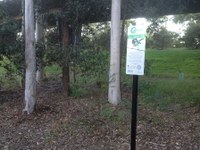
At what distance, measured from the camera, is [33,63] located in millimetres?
9219

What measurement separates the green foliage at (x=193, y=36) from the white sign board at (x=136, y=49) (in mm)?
20416

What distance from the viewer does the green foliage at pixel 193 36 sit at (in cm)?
2490

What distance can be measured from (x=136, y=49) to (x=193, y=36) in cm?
2122

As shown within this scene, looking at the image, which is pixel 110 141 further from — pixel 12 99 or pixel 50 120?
pixel 12 99

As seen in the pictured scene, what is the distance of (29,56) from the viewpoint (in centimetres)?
917

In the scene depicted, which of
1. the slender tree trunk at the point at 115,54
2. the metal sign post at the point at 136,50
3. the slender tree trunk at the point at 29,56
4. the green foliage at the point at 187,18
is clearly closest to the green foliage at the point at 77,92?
the slender tree trunk at the point at 115,54

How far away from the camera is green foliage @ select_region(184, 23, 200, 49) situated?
24.9 meters

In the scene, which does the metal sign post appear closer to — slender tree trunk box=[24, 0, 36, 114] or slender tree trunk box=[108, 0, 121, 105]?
slender tree trunk box=[24, 0, 36, 114]

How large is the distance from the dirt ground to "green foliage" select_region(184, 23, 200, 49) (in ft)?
52.4

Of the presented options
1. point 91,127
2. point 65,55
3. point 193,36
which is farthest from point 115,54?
point 193,36

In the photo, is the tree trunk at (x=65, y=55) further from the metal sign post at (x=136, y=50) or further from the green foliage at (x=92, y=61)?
the metal sign post at (x=136, y=50)

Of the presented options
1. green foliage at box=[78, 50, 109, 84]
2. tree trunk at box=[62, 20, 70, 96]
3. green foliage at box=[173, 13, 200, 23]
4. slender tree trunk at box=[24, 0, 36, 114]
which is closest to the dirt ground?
slender tree trunk at box=[24, 0, 36, 114]

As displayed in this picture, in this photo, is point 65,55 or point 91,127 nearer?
point 91,127

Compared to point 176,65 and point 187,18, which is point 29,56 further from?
point 187,18
